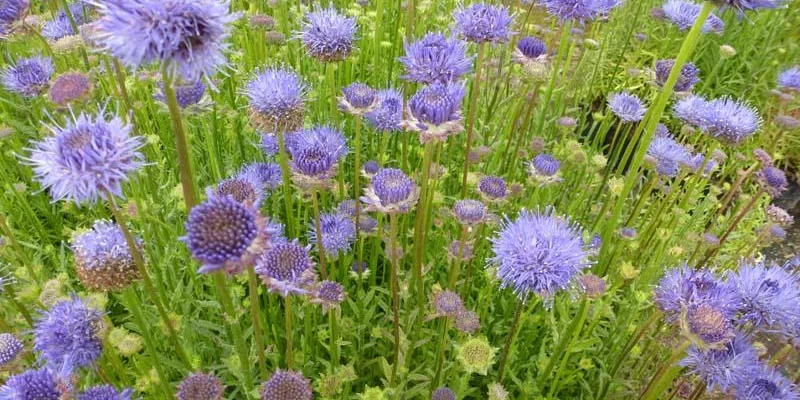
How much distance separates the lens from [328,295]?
2381mm

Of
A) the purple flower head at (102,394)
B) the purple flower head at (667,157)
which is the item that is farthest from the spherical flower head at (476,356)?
the purple flower head at (667,157)

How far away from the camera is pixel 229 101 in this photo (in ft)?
14.1

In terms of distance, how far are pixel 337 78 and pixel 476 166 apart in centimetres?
138

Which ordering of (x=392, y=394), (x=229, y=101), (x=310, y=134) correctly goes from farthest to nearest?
(x=229, y=101), (x=310, y=134), (x=392, y=394)

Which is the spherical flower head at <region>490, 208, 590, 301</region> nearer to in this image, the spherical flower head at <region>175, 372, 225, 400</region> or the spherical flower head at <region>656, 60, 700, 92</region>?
the spherical flower head at <region>175, 372, 225, 400</region>

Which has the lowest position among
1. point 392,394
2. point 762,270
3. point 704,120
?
point 392,394

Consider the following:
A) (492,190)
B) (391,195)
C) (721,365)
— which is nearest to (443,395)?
(391,195)

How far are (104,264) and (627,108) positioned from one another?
3.80 m

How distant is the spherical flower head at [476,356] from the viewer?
2428 millimetres

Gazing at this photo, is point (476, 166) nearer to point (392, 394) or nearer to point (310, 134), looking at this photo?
point (310, 134)

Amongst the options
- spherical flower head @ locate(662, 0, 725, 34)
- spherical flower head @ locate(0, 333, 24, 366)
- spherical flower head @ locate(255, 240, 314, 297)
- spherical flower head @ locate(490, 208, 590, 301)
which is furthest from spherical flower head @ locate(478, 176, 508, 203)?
spherical flower head @ locate(662, 0, 725, 34)

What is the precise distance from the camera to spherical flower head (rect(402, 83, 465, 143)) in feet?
7.60

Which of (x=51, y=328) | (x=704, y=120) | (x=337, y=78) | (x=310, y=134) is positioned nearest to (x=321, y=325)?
(x=310, y=134)

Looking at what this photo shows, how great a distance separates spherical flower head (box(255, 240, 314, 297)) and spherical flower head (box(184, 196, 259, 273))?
0.45m
